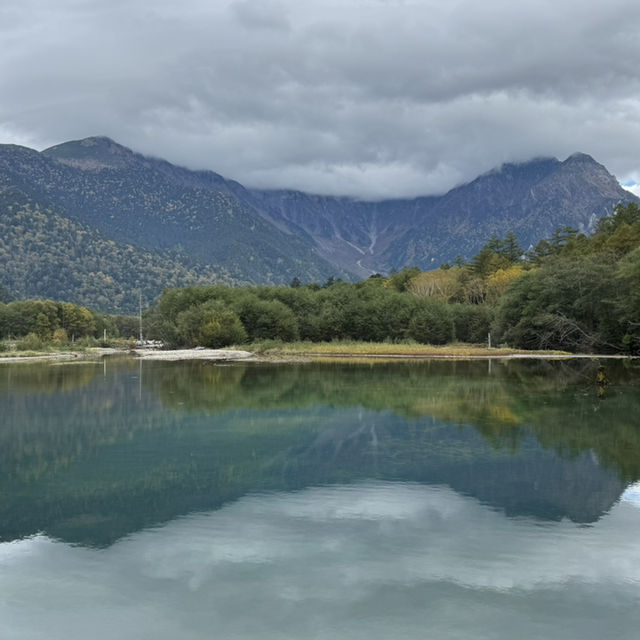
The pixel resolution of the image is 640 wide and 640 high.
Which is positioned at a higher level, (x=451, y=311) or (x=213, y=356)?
(x=451, y=311)

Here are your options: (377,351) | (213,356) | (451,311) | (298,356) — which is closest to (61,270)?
(451,311)

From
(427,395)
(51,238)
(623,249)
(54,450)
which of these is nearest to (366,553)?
(54,450)

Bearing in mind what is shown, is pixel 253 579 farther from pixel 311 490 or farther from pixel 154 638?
pixel 311 490

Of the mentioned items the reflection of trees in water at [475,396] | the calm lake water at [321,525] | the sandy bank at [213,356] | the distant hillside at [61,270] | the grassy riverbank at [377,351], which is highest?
the distant hillside at [61,270]

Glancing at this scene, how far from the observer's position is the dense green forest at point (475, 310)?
189ft

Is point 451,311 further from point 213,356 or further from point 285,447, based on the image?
point 285,447

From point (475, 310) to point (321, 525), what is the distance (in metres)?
73.5

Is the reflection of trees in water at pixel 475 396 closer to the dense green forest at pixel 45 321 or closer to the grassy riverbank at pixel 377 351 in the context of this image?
the grassy riverbank at pixel 377 351

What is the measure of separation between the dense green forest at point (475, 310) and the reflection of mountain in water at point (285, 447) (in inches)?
1173

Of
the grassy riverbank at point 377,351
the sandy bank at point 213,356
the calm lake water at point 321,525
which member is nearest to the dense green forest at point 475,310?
the grassy riverbank at point 377,351

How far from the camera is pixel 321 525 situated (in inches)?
385

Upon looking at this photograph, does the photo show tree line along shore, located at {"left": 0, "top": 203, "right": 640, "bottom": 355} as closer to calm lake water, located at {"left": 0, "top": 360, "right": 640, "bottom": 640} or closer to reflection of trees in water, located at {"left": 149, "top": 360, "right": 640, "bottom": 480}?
reflection of trees in water, located at {"left": 149, "top": 360, "right": 640, "bottom": 480}

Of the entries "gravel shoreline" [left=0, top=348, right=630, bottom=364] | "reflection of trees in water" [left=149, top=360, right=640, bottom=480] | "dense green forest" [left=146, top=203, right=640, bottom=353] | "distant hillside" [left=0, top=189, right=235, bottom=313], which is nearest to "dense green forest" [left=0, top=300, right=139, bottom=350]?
"dense green forest" [left=146, top=203, right=640, bottom=353]

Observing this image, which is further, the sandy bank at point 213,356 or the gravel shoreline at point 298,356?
the sandy bank at point 213,356
